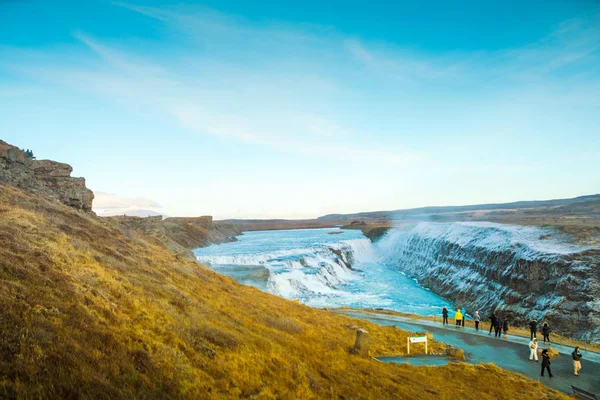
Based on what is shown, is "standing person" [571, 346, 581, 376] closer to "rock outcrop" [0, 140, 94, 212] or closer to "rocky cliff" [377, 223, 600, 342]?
"rocky cliff" [377, 223, 600, 342]

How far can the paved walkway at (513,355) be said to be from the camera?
45.4ft

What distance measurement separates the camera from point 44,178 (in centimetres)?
2894

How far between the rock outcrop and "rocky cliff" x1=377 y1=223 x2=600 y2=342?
1422 inches

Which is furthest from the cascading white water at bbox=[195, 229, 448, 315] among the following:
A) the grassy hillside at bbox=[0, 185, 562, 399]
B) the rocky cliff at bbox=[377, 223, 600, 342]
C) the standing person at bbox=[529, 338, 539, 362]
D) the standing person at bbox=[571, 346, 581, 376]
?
the grassy hillside at bbox=[0, 185, 562, 399]

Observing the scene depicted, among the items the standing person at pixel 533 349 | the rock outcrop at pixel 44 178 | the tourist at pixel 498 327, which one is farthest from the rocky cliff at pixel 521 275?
the rock outcrop at pixel 44 178

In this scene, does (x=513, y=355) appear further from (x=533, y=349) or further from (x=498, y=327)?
(x=498, y=327)

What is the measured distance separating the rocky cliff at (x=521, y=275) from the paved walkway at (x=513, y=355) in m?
7.04

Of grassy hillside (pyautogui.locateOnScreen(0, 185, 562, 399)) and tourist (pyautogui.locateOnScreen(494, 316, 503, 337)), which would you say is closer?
grassy hillside (pyautogui.locateOnScreen(0, 185, 562, 399))

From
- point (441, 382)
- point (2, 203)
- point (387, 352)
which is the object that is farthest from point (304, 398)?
point (2, 203)

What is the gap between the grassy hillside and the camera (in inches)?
241

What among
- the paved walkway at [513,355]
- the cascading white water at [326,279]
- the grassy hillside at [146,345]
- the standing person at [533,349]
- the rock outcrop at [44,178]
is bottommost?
the cascading white water at [326,279]

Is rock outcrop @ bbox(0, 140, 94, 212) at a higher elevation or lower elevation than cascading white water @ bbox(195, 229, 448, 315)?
higher

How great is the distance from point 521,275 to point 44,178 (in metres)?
40.9

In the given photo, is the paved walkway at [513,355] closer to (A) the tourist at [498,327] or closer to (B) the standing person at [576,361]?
(B) the standing person at [576,361]
